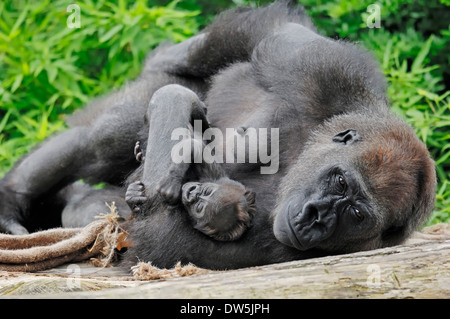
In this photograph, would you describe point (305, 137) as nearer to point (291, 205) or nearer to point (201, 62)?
point (291, 205)

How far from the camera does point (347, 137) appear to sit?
391 cm

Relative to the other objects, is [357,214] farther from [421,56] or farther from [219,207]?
[421,56]

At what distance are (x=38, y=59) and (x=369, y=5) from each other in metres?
3.51

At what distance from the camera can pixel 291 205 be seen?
11.8ft

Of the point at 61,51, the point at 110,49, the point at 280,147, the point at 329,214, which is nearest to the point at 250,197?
the point at 280,147

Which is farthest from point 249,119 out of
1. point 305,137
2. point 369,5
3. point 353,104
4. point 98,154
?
point 369,5

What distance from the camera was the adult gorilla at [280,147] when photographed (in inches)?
142

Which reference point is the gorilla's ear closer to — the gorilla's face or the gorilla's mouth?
the gorilla's face

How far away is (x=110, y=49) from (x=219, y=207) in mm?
3915

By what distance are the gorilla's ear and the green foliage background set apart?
269 cm

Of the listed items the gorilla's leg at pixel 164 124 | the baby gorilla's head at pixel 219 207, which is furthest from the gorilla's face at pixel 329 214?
the gorilla's leg at pixel 164 124

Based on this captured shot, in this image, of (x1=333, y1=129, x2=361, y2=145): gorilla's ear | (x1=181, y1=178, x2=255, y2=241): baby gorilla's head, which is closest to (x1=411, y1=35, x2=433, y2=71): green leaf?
(x1=333, y1=129, x2=361, y2=145): gorilla's ear

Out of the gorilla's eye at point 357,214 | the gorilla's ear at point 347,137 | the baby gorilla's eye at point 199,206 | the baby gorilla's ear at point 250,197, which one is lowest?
the baby gorilla's ear at point 250,197

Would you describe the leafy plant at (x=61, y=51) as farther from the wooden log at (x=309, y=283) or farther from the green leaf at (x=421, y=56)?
the wooden log at (x=309, y=283)
